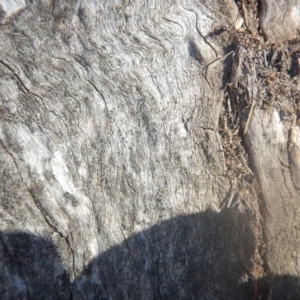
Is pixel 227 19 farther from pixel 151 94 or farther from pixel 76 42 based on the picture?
pixel 76 42

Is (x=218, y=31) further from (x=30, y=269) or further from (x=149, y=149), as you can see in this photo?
(x=30, y=269)

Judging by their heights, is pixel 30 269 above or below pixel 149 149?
below

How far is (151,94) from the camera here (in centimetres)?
240

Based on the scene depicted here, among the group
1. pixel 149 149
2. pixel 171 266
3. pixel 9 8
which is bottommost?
pixel 171 266

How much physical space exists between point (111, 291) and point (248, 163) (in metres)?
1.20

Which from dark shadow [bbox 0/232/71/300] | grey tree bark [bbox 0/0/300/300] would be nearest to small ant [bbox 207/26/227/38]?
grey tree bark [bbox 0/0/300/300]

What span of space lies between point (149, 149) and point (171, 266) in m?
0.79

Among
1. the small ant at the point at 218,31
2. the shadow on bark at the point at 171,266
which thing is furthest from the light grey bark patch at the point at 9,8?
Answer: the shadow on bark at the point at 171,266

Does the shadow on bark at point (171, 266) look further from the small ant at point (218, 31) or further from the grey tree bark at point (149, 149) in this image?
the small ant at point (218, 31)

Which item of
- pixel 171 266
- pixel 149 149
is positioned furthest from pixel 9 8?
pixel 171 266

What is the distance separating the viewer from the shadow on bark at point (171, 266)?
7.58ft

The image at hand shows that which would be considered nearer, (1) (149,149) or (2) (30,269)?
(2) (30,269)

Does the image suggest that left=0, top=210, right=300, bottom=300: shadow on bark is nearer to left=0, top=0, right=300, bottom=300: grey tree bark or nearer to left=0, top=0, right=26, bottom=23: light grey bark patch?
left=0, top=0, right=300, bottom=300: grey tree bark

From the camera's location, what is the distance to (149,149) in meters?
2.43
